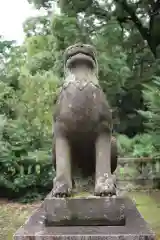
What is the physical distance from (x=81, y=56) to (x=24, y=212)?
3963 mm

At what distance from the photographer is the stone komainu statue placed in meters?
2.37

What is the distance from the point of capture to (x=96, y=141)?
2.45 m

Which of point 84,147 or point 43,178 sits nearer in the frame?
point 84,147

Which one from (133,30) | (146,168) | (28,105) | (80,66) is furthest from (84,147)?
(133,30)

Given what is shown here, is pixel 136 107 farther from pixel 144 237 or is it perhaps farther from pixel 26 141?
pixel 144 237

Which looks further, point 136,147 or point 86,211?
point 136,147

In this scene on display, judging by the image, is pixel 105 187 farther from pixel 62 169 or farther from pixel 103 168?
pixel 62 169

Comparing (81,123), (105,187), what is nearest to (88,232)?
(105,187)

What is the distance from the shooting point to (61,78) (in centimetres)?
977

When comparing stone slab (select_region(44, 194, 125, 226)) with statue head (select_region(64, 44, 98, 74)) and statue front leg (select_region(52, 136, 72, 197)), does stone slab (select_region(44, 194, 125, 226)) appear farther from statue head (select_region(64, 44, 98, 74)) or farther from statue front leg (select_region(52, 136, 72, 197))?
statue head (select_region(64, 44, 98, 74))

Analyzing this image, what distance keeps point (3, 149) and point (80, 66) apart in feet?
16.5

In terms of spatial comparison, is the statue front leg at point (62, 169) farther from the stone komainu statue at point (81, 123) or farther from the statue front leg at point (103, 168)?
the statue front leg at point (103, 168)

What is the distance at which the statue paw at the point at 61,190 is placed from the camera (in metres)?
2.26

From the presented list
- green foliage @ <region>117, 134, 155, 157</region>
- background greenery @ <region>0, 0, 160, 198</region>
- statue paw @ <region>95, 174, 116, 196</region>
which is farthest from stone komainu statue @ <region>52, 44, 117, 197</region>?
green foliage @ <region>117, 134, 155, 157</region>
